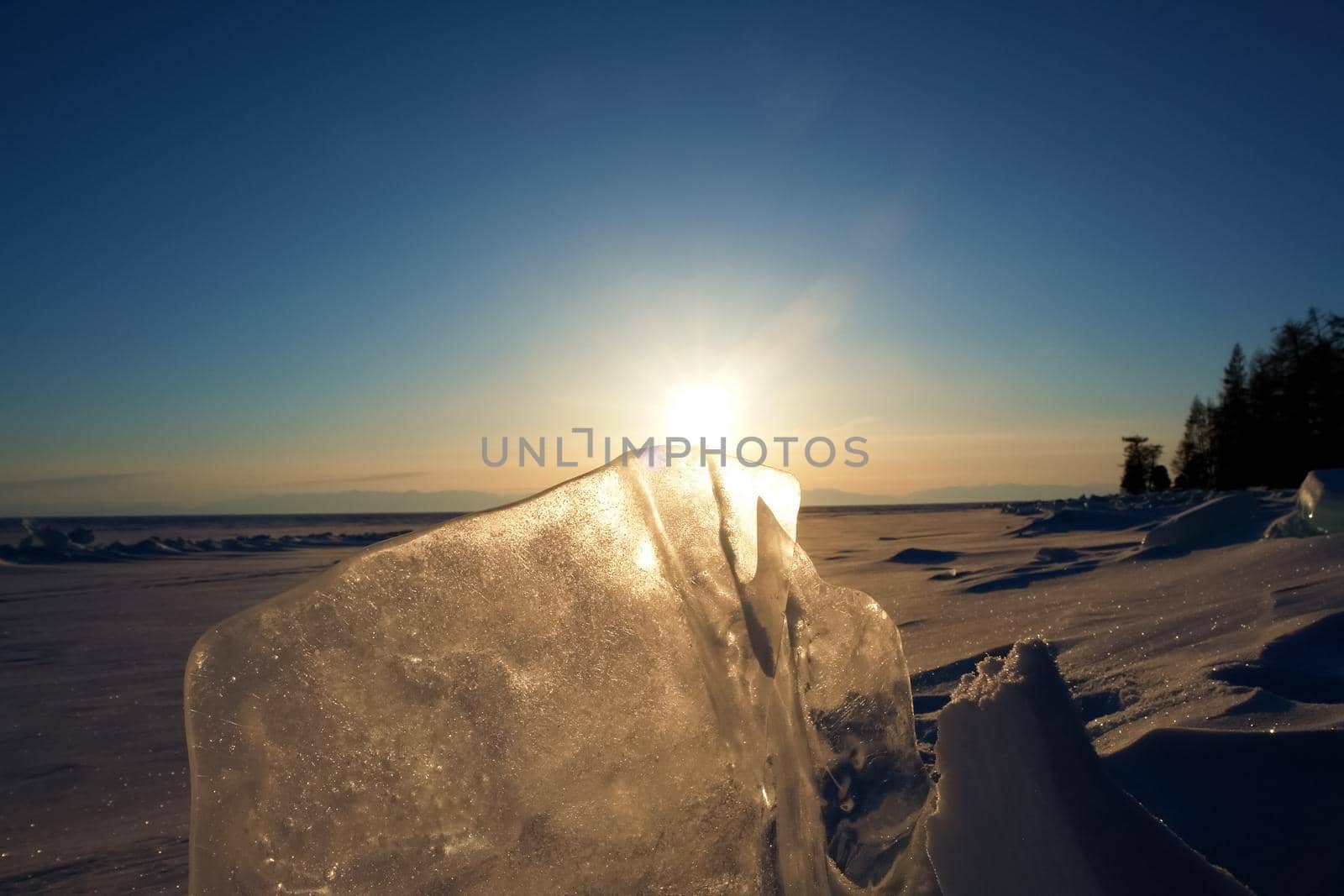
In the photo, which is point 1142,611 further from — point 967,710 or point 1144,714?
point 967,710

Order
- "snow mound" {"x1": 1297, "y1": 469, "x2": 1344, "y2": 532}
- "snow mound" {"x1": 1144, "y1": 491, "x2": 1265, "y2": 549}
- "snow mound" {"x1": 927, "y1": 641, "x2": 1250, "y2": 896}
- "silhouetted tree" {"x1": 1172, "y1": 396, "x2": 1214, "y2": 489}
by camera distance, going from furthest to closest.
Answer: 1. "silhouetted tree" {"x1": 1172, "y1": 396, "x2": 1214, "y2": 489}
2. "snow mound" {"x1": 1144, "y1": 491, "x2": 1265, "y2": 549}
3. "snow mound" {"x1": 1297, "y1": 469, "x2": 1344, "y2": 532}
4. "snow mound" {"x1": 927, "y1": 641, "x2": 1250, "y2": 896}

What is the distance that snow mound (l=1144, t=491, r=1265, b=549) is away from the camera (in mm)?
4853

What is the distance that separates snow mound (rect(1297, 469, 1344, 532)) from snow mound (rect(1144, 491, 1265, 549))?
0.48 metres

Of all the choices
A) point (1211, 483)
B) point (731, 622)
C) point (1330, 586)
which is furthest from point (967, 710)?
point (1211, 483)

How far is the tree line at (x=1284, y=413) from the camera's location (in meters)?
22.7

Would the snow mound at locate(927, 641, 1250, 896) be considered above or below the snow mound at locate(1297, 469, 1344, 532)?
below

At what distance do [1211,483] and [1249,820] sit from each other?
35711 mm

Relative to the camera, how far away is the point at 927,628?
12.3ft

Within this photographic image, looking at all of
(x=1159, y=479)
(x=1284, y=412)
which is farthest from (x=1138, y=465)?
(x=1284, y=412)

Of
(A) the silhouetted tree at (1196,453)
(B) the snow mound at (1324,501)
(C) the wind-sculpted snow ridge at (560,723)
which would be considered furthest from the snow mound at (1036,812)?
(A) the silhouetted tree at (1196,453)

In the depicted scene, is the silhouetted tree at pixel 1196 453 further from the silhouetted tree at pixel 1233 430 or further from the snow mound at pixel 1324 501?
the snow mound at pixel 1324 501

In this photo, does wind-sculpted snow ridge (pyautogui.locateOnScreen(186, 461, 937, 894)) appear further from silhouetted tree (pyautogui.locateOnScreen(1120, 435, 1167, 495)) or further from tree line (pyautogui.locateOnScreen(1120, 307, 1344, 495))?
silhouetted tree (pyautogui.locateOnScreen(1120, 435, 1167, 495))

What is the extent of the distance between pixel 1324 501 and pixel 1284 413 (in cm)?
2522

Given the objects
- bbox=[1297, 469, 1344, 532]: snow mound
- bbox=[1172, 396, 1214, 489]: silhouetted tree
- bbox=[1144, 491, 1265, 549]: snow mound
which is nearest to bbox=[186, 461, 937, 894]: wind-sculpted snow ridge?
bbox=[1297, 469, 1344, 532]: snow mound
